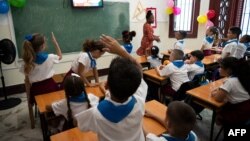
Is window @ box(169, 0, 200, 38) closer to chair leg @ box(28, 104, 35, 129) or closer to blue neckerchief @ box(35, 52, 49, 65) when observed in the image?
blue neckerchief @ box(35, 52, 49, 65)

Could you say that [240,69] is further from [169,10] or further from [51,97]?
[169,10]

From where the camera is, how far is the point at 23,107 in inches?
132

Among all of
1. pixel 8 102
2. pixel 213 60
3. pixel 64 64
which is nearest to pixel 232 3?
pixel 213 60

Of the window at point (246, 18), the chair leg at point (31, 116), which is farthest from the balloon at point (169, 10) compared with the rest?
the chair leg at point (31, 116)

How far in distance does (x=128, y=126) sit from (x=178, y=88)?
186 cm

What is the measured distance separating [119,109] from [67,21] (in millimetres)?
3645

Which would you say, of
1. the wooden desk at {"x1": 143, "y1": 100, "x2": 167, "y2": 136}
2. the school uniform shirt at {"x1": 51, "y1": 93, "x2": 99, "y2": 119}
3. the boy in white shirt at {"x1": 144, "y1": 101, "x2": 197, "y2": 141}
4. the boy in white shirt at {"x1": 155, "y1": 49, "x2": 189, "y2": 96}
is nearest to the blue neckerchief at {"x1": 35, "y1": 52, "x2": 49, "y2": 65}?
the school uniform shirt at {"x1": 51, "y1": 93, "x2": 99, "y2": 119}

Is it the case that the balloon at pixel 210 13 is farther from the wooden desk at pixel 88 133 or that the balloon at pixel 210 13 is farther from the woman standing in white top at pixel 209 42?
the wooden desk at pixel 88 133

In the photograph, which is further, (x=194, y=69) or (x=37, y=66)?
(x=194, y=69)

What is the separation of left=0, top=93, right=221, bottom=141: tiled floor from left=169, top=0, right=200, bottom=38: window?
11.1 ft

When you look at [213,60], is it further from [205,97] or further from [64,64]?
[64,64]

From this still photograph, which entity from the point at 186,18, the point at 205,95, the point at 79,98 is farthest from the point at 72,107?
the point at 186,18

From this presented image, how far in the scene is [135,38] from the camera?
209 inches

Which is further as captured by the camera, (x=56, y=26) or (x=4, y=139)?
(x=56, y=26)
